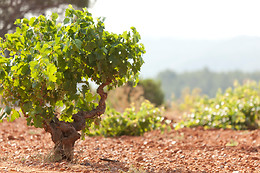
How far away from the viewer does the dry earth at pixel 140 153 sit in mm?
3436

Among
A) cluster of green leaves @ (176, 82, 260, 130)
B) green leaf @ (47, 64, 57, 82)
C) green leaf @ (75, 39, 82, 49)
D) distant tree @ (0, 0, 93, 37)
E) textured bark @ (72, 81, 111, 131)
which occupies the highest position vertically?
distant tree @ (0, 0, 93, 37)

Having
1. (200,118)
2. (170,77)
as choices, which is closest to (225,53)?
(170,77)

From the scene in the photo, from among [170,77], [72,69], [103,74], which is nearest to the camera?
[72,69]

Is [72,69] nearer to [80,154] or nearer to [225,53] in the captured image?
[80,154]

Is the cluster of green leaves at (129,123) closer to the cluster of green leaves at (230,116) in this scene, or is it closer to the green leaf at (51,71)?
the cluster of green leaves at (230,116)

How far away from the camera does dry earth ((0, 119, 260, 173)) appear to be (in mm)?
3436

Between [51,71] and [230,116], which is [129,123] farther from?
[51,71]

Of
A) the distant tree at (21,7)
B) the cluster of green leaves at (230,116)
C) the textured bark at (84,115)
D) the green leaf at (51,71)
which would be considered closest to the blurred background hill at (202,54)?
the cluster of green leaves at (230,116)

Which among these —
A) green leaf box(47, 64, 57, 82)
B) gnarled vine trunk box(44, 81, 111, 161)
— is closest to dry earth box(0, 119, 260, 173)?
gnarled vine trunk box(44, 81, 111, 161)

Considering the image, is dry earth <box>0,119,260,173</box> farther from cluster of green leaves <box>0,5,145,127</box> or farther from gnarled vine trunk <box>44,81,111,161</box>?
cluster of green leaves <box>0,5,145,127</box>

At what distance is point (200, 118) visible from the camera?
7219mm

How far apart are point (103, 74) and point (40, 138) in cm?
254

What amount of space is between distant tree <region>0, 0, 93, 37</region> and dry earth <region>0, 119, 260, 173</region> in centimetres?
181

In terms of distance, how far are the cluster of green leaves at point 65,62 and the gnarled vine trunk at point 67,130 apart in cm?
14
